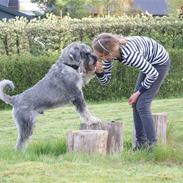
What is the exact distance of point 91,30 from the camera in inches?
776

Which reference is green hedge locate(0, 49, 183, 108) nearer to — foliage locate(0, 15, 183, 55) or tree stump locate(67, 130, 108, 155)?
foliage locate(0, 15, 183, 55)

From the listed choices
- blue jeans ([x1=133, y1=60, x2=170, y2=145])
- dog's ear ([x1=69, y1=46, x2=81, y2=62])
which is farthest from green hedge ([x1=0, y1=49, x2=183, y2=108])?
blue jeans ([x1=133, y1=60, x2=170, y2=145])

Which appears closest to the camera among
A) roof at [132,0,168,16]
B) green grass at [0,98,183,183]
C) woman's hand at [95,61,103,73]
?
green grass at [0,98,183,183]

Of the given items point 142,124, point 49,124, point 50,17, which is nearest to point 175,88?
point 50,17

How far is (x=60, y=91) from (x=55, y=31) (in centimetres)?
1098

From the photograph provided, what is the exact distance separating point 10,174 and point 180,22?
14625mm

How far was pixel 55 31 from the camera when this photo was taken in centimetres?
1958

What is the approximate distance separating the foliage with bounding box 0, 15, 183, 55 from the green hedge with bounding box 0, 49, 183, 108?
0.74 meters

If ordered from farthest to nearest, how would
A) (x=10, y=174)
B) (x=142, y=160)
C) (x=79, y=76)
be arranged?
(x=79, y=76), (x=142, y=160), (x=10, y=174)

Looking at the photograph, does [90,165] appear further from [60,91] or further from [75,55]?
[75,55]

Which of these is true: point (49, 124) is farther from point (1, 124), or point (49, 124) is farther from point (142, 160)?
point (142, 160)

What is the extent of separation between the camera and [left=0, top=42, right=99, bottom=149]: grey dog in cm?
866

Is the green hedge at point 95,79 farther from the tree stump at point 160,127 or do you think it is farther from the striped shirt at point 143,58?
the striped shirt at point 143,58

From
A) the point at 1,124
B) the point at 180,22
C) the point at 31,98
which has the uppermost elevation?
the point at 180,22
